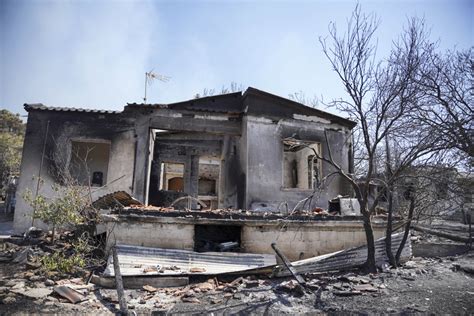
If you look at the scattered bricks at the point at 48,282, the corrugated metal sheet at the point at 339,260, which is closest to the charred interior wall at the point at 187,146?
the scattered bricks at the point at 48,282

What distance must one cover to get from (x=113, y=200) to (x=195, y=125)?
467cm

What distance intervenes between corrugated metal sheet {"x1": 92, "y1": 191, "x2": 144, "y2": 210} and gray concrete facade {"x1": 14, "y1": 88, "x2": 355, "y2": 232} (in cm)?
209

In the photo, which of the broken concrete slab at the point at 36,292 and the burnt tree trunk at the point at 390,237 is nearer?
the broken concrete slab at the point at 36,292

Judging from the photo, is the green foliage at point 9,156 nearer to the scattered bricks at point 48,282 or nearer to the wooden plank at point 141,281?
the scattered bricks at point 48,282

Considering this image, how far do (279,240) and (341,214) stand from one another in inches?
88.4

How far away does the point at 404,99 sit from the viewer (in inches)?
275

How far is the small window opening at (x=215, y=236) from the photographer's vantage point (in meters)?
7.46

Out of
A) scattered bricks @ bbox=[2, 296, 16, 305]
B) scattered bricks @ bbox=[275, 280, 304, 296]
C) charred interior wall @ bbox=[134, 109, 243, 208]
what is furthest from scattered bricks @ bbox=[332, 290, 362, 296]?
charred interior wall @ bbox=[134, 109, 243, 208]

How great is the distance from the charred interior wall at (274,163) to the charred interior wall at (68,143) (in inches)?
177

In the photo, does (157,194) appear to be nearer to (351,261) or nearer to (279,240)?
(279,240)

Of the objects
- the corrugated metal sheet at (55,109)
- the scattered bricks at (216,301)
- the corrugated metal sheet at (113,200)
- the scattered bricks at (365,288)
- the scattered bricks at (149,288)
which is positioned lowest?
the scattered bricks at (216,301)

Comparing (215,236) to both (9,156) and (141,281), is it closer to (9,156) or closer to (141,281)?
(141,281)

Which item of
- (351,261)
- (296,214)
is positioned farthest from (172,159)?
(351,261)

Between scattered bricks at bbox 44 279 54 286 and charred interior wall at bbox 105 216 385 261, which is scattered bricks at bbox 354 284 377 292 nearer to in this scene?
charred interior wall at bbox 105 216 385 261
